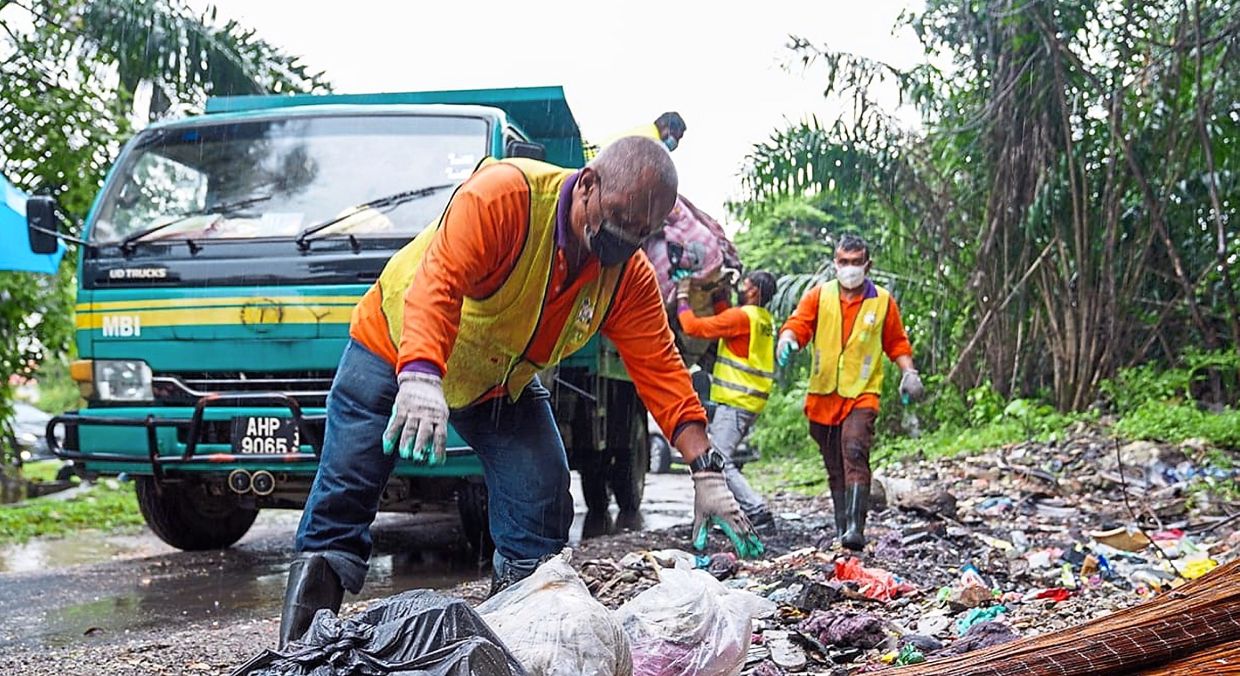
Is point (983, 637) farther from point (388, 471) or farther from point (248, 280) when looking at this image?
point (248, 280)

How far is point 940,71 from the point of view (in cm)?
1128

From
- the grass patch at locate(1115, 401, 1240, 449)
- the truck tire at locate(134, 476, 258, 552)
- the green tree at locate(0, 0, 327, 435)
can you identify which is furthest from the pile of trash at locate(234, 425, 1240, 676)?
the green tree at locate(0, 0, 327, 435)

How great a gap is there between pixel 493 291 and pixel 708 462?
71cm

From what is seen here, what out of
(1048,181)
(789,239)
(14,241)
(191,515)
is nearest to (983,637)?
(191,515)

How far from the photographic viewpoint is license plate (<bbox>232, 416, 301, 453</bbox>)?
4812 millimetres

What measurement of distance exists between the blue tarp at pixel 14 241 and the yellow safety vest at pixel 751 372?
3.76 metres

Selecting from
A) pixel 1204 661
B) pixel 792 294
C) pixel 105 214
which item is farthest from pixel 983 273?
pixel 1204 661

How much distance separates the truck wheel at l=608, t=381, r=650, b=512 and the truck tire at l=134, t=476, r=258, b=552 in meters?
2.15

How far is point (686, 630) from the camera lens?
2547mm

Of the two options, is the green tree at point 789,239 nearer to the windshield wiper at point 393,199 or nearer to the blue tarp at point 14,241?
the blue tarp at point 14,241

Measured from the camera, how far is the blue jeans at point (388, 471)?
3.01m

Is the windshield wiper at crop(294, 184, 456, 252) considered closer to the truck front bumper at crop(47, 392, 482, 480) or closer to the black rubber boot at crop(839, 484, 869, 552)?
the truck front bumper at crop(47, 392, 482, 480)

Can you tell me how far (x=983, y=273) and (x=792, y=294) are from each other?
176 cm

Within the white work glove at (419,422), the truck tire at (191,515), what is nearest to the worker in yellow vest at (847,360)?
the truck tire at (191,515)
